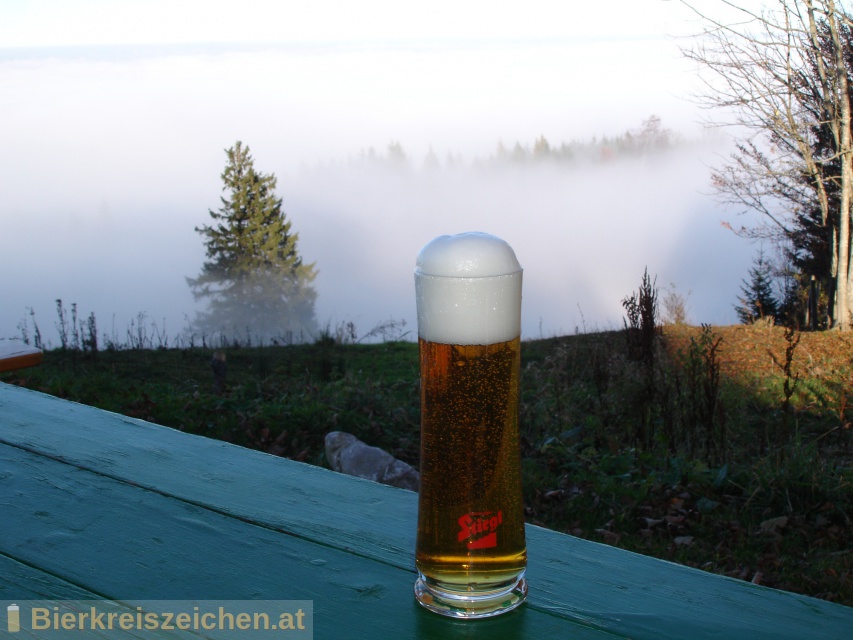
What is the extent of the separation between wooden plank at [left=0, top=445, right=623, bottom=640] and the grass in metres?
2.52

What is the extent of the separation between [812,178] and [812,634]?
1372 centimetres

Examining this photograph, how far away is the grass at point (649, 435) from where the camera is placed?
3.42m

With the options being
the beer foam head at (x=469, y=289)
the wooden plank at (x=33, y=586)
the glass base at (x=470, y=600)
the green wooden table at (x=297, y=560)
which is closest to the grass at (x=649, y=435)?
the green wooden table at (x=297, y=560)

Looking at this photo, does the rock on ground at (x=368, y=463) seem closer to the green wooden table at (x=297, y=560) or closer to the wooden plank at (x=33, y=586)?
the green wooden table at (x=297, y=560)

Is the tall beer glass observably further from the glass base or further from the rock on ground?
the rock on ground

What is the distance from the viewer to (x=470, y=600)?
32.7 inches

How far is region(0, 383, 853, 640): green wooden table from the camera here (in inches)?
32.9

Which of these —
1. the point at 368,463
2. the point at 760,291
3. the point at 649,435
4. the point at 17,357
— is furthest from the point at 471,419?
the point at 760,291

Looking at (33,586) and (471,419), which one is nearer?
(471,419)

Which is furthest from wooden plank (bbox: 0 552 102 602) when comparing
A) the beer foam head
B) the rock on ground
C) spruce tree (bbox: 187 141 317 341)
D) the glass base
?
spruce tree (bbox: 187 141 317 341)

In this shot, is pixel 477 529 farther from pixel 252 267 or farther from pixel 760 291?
pixel 252 267

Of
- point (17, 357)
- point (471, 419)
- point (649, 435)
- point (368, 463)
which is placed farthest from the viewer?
point (649, 435)

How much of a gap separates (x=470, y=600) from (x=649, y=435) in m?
4.13

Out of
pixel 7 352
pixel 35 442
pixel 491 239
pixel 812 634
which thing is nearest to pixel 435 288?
pixel 491 239
